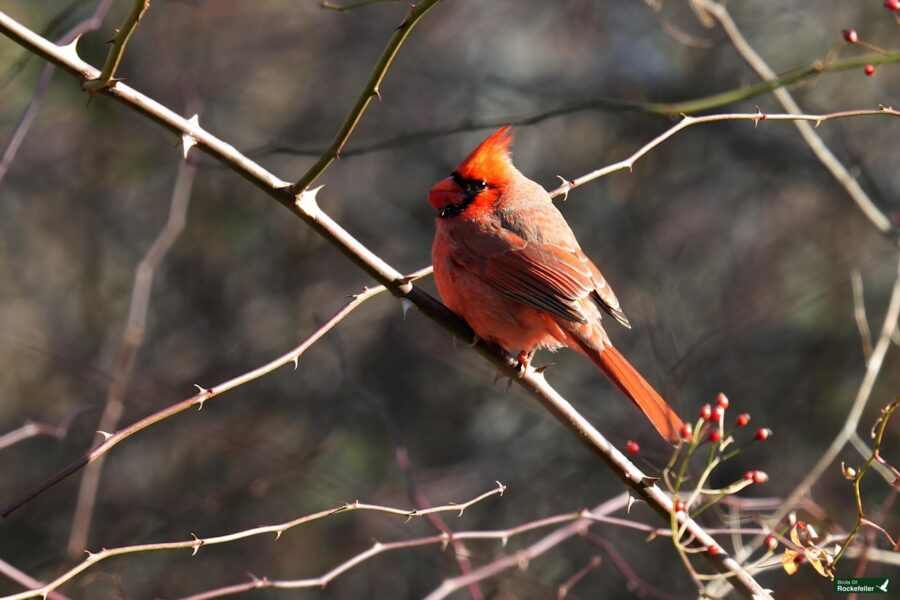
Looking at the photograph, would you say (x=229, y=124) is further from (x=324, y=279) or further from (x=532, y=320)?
(x=532, y=320)

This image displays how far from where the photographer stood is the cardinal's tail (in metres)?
3.02

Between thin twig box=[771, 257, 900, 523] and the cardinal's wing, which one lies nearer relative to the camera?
thin twig box=[771, 257, 900, 523]

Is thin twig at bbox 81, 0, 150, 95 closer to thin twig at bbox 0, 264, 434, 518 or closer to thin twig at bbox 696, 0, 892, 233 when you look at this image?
thin twig at bbox 0, 264, 434, 518

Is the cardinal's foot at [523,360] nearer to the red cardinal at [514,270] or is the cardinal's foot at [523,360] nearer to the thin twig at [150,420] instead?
the red cardinal at [514,270]

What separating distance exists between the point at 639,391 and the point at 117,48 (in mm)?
1876

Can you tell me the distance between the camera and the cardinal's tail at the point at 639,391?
302 centimetres

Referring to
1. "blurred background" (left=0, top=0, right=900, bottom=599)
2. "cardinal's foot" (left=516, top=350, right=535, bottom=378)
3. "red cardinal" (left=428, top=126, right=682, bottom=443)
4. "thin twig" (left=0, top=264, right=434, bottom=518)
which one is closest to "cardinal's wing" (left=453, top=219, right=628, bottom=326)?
"red cardinal" (left=428, top=126, right=682, bottom=443)

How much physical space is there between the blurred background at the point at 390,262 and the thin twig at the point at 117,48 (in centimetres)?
469

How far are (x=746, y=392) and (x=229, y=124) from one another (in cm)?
395

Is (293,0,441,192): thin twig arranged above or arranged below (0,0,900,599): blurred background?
below

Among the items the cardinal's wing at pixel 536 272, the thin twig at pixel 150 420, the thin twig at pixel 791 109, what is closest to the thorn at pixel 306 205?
the thin twig at pixel 150 420

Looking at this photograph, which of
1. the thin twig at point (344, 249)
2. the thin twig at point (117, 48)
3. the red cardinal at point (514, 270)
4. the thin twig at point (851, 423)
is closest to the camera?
the thin twig at point (117, 48)

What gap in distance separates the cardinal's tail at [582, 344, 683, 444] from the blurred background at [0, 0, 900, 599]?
126 inches

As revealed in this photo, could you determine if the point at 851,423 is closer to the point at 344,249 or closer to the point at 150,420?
the point at 344,249
